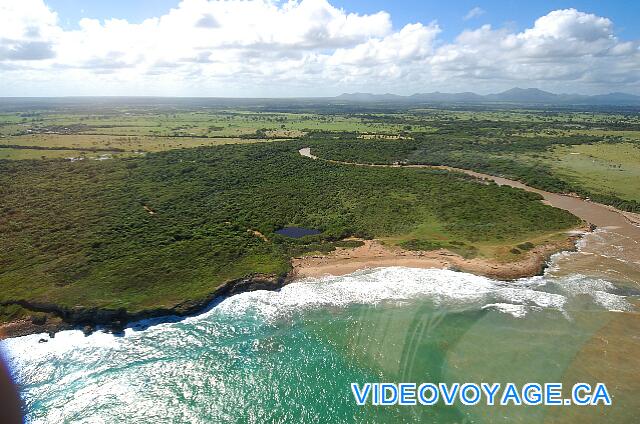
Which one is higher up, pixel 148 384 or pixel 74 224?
pixel 74 224

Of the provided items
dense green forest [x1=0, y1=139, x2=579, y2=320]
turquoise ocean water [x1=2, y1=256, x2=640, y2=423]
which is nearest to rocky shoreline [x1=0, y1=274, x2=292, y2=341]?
dense green forest [x1=0, y1=139, x2=579, y2=320]

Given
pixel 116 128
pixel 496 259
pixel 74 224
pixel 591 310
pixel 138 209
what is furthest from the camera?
pixel 116 128

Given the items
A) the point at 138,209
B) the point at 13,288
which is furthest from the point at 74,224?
the point at 13,288

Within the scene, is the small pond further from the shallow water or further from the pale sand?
the shallow water

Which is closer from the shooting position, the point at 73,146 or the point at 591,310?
the point at 591,310

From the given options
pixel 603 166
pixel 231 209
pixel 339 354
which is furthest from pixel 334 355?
pixel 603 166

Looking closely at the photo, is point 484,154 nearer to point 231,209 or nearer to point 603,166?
point 603,166

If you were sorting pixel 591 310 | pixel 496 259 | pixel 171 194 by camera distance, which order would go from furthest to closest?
pixel 171 194 < pixel 496 259 < pixel 591 310

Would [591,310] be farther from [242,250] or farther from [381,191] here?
[381,191]
